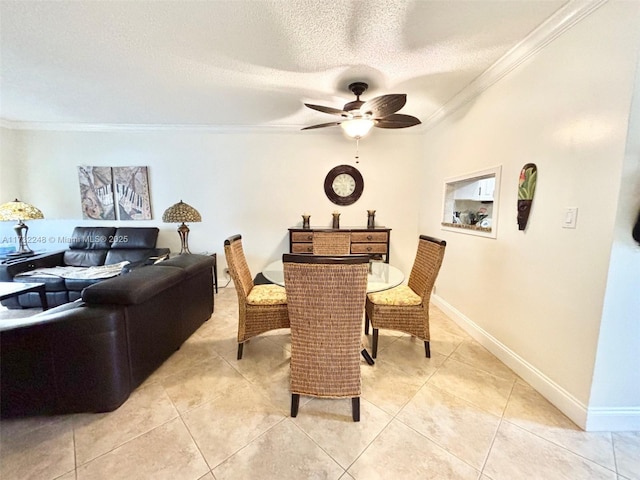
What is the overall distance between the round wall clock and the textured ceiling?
1.08 metres

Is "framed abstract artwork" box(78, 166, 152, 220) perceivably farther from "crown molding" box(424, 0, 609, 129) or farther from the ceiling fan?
"crown molding" box(424, 0, 609, 129)

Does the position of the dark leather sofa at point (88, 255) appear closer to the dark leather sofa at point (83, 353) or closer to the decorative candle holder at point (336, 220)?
the dark leather sofa at point (83, 353)

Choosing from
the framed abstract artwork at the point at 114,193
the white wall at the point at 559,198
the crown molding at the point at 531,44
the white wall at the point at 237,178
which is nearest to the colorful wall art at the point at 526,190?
the white wall at the point at 559,198

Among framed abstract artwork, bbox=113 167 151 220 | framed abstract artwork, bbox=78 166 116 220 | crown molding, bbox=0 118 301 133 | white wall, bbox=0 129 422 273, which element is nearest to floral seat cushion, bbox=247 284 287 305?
white wall, bbox=0 129 422 273

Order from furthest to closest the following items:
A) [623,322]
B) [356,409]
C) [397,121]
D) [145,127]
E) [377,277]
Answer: [145,127] → [397,121] → [377,277] → [356,409] → [623,322]

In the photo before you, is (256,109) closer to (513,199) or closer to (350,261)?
(350,261)

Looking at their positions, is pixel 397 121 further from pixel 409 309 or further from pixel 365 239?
pixel 409 309

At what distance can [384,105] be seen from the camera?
1.87 metres

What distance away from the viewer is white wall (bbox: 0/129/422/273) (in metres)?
3.63

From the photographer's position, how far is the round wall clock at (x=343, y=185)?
3701mm

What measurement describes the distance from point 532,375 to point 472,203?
1.85 metres

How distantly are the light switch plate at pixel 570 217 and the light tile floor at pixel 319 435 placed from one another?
1153mm

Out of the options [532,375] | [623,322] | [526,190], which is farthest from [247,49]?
[532,375]

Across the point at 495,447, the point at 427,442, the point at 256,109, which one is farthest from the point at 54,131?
the point at 495,447
